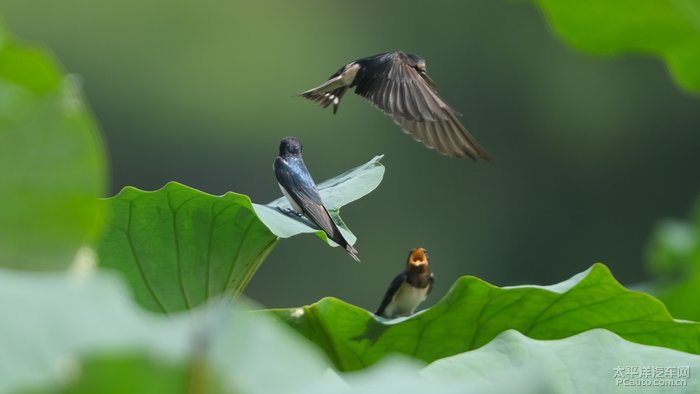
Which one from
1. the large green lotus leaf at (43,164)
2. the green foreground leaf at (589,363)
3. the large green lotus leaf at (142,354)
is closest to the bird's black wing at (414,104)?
the green foreground leaf at (589,363)

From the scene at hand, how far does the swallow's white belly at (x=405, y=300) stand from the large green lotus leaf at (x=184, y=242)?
1.58ft

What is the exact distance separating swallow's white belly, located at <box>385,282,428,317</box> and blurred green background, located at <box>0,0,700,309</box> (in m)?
7.37

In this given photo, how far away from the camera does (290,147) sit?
1.70 m

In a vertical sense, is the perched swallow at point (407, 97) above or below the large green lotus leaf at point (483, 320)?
above

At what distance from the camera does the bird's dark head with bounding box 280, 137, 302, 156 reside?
5.54 ft

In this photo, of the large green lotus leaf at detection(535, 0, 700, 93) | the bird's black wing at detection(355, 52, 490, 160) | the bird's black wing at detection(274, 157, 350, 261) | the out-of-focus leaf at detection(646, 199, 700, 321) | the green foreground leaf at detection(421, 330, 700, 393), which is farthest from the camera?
the out-of-focus leaf at detection(646, 199, 700, 321)

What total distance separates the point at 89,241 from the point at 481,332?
0.61 meters

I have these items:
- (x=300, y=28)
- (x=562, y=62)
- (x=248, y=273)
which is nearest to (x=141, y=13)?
(x=300, y=28)

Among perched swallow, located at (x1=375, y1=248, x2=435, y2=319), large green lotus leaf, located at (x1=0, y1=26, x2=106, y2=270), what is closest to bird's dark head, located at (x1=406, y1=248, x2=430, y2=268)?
perched swallow, located at (x1=375, y1=248, x2=435, y2=319)

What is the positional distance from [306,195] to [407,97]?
0.34 m

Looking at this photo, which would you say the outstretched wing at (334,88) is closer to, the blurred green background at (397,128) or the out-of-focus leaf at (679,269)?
the out-of-focus leaf at (679,269)

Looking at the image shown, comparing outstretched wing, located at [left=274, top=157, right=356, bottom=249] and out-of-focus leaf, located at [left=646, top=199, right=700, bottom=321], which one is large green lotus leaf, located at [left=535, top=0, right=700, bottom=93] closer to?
outstretched wing, located at [left=274, top=157, right=356, bottom=249]

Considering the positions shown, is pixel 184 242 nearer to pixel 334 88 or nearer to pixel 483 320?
pixel 483 320

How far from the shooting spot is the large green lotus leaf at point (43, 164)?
515 millimetres
